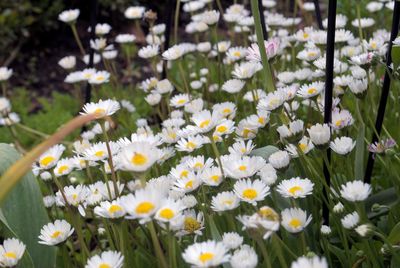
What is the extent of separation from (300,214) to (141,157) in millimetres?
281

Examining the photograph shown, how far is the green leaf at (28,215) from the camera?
133cm

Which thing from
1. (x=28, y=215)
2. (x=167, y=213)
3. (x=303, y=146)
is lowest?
(x=28, y=215)

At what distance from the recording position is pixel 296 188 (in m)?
1.11

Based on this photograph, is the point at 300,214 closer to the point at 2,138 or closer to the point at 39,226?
the point at 39,226

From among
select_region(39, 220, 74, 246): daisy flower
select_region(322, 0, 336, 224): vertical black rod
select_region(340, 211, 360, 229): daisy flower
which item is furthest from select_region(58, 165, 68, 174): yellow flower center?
select_region(340, 211, 360, 229): daisy flower

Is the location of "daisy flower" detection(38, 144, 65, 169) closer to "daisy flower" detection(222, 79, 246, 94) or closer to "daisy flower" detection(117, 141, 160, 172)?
"daisy flower" detection(117, 141, 160, 172)

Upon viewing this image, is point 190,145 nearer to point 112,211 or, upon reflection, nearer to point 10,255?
point 112,211

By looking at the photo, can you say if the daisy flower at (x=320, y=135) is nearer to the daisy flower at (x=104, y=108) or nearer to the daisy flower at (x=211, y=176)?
the daisy flower at (x=211, y=176)

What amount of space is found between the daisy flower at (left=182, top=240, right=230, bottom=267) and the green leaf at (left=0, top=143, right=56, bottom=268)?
542mm

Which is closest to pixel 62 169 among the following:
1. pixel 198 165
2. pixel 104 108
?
pixel 104 108

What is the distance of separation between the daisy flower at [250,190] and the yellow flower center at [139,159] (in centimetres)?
22

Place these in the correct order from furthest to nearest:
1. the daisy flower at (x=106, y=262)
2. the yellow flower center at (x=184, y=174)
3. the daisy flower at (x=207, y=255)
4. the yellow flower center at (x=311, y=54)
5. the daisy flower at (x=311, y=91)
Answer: the yellow flower center at (x=311, y=54), the daisy flower at (x=311, y=91), the yellow flower center at (x=184, y=174), the daisy flower at (x=106, y=262), the daisy flower at (x=207, y=255)

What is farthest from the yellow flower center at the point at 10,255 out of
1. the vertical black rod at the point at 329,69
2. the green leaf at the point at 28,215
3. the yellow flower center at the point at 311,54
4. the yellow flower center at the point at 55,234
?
the yellow flower center at the point at 311,54

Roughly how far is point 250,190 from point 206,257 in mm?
237
